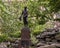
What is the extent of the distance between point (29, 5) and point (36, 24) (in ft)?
5.47

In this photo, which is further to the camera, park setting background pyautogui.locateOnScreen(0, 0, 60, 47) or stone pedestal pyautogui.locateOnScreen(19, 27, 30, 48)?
park setting background pyautogui.locateOnScreen(0, 0, 60, 47)

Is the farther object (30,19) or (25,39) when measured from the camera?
(30,19)

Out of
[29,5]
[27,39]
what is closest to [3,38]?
[29,5]

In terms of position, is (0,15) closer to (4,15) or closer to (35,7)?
(4,15)

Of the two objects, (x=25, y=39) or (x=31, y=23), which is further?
(x=31, y=23)

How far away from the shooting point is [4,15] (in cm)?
1360

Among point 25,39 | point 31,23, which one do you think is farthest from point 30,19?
point 25,39

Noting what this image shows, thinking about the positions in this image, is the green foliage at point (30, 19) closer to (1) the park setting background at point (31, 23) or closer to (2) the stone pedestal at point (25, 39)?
(1) the park setting background at point (31, 23)

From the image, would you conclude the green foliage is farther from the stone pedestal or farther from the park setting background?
the stone pedestal

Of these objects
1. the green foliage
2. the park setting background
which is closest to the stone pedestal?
the park setting background

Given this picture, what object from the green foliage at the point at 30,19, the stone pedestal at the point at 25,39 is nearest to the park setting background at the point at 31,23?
the green foliage at the point at 30,19

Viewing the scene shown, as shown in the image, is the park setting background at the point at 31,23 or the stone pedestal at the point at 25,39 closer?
the stone pedestal at the point at 25,39

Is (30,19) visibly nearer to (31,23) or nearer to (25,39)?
(31,23)

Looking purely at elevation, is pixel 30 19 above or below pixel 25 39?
above
